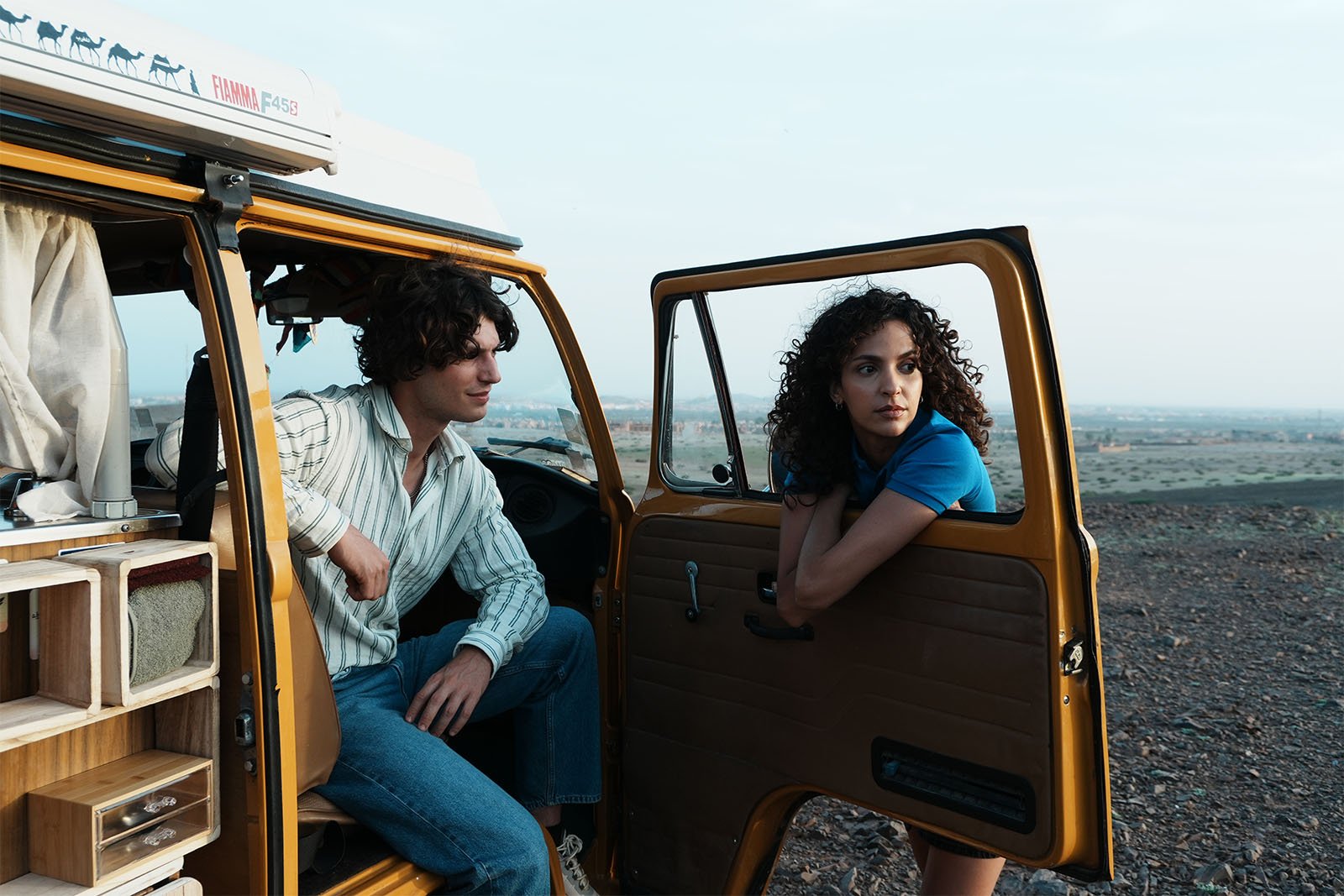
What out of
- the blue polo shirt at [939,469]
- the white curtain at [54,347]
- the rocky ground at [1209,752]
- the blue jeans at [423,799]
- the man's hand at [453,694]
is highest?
the white curtain at [54,347]

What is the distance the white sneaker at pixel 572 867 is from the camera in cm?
291

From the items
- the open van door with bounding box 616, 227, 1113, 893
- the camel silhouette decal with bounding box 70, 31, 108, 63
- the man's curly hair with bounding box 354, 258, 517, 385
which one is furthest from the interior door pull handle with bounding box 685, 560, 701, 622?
the camel silhouette decal with bounding box 70, 31, 108, 63

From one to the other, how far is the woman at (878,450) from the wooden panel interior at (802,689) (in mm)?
125

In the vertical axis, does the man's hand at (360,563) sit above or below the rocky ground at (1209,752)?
above

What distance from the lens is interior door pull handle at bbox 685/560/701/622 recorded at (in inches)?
112

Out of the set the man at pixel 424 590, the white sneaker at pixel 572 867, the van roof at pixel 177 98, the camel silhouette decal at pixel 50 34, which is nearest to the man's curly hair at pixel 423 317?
the man at pixel 424 590

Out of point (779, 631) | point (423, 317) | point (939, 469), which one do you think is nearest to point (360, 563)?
point (423, 317)

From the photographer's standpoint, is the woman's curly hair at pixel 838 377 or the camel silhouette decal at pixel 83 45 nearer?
the camel silhouette decal at pixel 83 45

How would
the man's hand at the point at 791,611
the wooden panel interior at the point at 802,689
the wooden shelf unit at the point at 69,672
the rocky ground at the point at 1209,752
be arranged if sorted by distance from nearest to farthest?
the wooden shelf unit at the point at 69,672
the wooden panel interior at the point at 802,689
the man's hand at the point at 791,611
the rocky ground at the point at 1209,752

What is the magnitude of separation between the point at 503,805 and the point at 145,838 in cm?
81

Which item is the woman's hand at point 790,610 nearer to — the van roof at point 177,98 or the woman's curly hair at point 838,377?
the woman's curly hair at point 838,377

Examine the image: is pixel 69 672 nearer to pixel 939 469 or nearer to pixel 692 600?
pixel 692 600

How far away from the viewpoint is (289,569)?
6.67ft

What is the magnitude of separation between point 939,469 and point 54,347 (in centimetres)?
178
